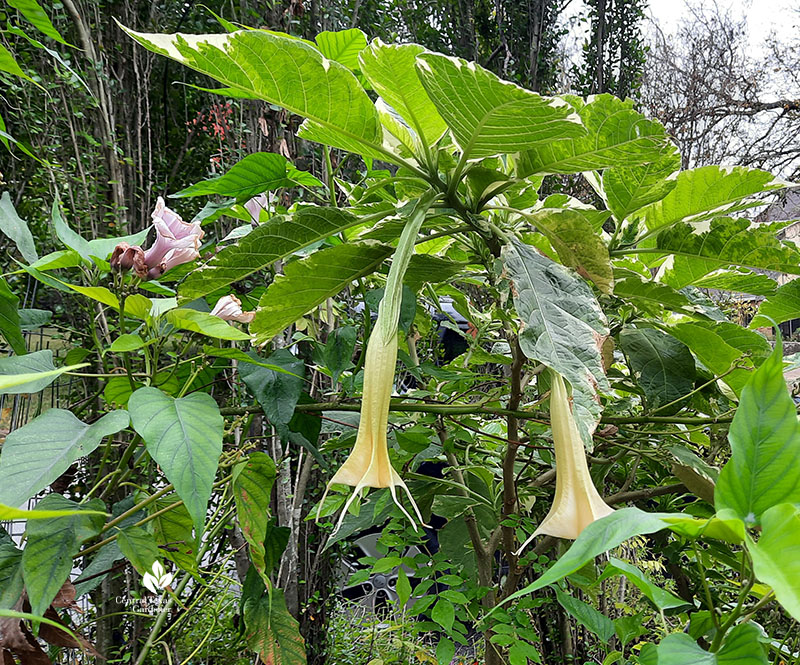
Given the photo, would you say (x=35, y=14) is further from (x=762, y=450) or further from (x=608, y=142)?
(x=762, y=450)

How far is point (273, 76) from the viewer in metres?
0.37

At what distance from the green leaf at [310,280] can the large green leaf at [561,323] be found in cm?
11

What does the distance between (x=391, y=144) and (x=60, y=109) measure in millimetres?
2158

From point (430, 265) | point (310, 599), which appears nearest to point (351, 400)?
point (430, 265)

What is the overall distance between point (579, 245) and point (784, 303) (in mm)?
251

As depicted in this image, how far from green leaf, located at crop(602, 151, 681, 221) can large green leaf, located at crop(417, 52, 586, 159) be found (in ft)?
0.48

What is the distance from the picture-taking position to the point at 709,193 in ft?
1.68

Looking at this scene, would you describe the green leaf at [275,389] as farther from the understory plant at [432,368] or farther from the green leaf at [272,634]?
the green leaf at [272,634]

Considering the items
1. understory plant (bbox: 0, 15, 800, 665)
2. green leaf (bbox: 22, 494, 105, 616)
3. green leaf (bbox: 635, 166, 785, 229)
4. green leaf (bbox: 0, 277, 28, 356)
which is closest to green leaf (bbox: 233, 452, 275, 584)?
understory plant (bbox: 0, 15, 800, 665)

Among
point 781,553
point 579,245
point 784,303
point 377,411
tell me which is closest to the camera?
point 781,553

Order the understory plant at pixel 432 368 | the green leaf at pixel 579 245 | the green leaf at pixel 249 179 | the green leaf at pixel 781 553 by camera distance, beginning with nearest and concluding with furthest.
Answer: the green leaf at pixel 781 553 → the understory plant at pixel 432 368 → the green leaf at pixel 579 245 → the green leaf at pixel 249 179

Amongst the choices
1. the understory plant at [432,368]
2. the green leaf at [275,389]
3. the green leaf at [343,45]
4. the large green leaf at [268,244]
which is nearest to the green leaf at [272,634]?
the understory plant at [432,368]

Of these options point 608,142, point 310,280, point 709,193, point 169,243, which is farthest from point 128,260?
point 709,193

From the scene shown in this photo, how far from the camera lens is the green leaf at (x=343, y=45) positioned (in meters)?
0.56
